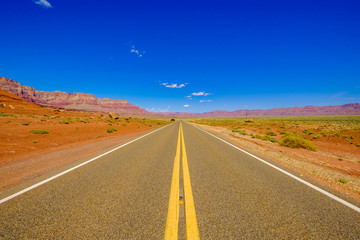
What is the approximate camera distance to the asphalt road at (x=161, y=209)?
2.09 meters

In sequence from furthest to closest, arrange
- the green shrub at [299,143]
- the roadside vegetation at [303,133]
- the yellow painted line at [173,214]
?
the roadside vegetation at [303,133] < the green shrub at [299,143] < the yellow painted line at [173,214]

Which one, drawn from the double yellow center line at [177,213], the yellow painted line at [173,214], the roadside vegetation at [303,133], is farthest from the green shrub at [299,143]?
the yellow painted line at [173,214]

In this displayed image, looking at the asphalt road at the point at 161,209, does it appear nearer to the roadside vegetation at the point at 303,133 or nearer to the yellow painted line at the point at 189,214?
the yellow painted line at the point at 189,214

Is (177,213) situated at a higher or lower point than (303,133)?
higher

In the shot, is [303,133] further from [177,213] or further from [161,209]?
[161,209]

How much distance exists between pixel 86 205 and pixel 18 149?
731cm

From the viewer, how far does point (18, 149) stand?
Answer: 702cm

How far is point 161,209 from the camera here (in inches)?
103

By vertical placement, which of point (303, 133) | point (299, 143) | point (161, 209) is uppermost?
point (161, 209)

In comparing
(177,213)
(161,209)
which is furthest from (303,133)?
(161,209)

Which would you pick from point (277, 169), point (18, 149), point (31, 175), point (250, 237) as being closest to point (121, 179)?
point (31, 175)

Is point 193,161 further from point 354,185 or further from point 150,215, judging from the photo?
point 354,185

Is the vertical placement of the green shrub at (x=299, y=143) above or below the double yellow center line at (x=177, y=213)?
below

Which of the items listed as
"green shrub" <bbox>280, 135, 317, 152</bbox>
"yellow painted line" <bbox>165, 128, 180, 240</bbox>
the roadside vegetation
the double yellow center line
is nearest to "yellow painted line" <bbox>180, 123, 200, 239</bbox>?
the double yellow center line
